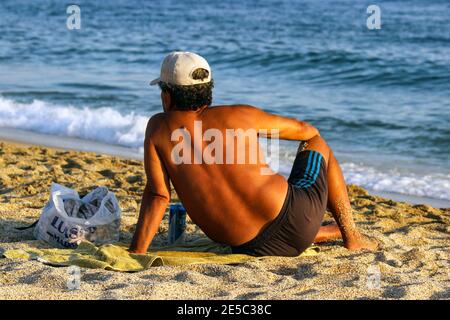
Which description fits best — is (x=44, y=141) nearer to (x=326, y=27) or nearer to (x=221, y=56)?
(x=221, y=56)

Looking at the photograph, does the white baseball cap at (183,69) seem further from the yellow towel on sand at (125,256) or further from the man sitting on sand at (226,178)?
the yellow towel on sand at (125,256)

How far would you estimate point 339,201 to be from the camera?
4.62 meters

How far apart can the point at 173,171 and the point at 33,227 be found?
1339 mm

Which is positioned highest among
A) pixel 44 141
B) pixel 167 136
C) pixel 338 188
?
pixel 167 136

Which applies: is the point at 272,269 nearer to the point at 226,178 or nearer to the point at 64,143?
the point at 226,178

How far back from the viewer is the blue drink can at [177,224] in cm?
483

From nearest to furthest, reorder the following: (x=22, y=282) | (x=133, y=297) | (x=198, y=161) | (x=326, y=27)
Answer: (x=133, y=297) < (x=22, y=282) < (x=198, y=161) < (x=326, y=27)

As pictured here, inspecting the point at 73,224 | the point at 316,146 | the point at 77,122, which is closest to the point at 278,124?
the point at 316,146

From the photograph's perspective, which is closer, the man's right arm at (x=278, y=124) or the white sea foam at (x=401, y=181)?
the man's right arm at (x=278, y=124)

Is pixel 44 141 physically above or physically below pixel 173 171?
below

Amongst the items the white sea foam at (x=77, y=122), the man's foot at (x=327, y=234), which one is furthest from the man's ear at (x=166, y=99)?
the white sea foam at (x=77, y=122)

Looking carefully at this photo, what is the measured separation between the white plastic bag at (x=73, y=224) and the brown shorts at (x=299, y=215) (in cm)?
84

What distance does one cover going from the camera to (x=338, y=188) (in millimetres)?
4602
